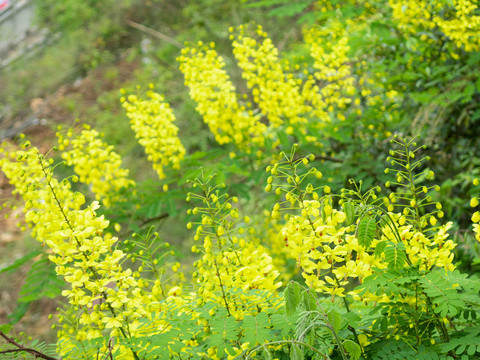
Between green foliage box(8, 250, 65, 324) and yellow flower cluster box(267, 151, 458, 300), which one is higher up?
yellow flower cluster box(267, 151, 458, 300)

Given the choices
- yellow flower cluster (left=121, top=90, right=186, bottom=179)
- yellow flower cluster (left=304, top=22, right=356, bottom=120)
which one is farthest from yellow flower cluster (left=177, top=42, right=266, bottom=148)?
yellow flower cluster (left=304, top=22, right=356, bottom=120)

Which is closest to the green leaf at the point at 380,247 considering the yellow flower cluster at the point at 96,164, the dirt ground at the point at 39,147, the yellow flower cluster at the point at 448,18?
the yellow flower cluster at the point at 448,18

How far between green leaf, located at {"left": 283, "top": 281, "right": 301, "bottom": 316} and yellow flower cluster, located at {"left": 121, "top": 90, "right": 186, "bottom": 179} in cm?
210

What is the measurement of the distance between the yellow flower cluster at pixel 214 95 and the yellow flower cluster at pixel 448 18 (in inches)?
54.3

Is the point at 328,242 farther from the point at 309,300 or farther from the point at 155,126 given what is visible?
the point at 155,126

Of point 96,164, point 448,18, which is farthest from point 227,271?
point 448,18

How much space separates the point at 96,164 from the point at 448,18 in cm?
278

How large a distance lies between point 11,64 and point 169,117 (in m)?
9.31

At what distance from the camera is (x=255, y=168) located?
12.5 feet

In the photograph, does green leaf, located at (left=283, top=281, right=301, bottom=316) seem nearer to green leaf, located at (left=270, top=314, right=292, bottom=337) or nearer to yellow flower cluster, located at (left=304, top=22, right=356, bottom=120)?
green leaf, located at (left=270, top=314, right=292, bottom=337)

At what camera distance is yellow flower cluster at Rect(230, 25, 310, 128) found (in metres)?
3.25

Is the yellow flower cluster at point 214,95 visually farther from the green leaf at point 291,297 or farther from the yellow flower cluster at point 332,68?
the green leaf at point 291,297

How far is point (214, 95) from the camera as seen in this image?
10.7ft

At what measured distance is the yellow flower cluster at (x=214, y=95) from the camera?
3.28 metres
